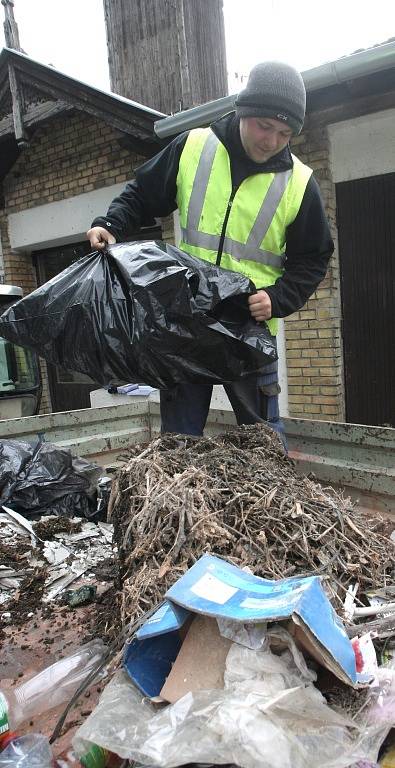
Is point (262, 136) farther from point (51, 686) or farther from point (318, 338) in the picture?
point (318, 338)

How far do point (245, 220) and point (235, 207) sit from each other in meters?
0.07

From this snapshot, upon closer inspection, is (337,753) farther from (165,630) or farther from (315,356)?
(315,356)

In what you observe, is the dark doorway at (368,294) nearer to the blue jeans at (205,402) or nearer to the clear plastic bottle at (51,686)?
the blue jeans at (205,402)

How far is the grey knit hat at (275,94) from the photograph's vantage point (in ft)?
6.99

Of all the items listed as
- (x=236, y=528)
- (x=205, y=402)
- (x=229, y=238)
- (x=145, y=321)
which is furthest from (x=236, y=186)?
(x=236, y=528)

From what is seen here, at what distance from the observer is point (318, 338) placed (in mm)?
4973

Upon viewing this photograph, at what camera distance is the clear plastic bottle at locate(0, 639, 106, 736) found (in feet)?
5.08

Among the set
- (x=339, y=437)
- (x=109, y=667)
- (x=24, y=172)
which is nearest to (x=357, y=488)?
(x=339, y=437)

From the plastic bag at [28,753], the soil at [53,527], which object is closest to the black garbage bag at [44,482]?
the soil at [53,527]

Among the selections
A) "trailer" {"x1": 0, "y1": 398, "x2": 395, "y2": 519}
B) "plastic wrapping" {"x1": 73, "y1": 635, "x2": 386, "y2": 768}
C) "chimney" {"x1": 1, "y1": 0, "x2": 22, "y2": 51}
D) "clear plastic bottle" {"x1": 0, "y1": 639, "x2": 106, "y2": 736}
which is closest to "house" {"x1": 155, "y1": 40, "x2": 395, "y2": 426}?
"trailer" {"x1": 0, "y1": 398, "x2": 395, "y2": 519}

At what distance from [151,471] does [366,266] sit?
3603 mm

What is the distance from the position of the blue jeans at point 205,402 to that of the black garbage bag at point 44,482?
0.98 m

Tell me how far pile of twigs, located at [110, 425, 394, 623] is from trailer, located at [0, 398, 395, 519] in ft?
2.12

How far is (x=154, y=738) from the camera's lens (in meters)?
0.94
